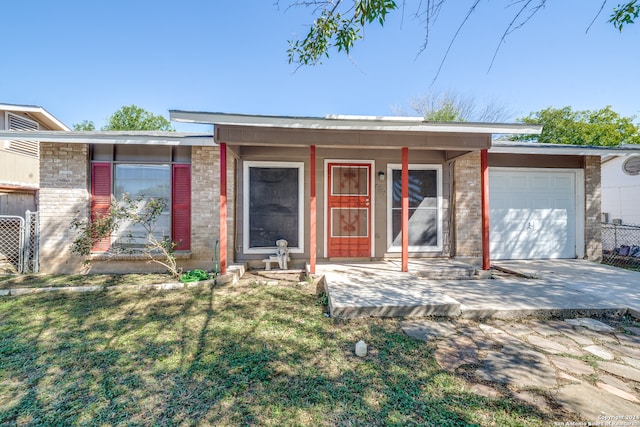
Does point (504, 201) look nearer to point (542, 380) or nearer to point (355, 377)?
point (542, 380)

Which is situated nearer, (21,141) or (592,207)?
(592,207)

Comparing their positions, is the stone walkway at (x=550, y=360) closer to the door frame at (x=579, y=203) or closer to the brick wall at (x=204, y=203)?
the door frame at (x=579, y=203)

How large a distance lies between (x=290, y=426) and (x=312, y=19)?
3909 mm

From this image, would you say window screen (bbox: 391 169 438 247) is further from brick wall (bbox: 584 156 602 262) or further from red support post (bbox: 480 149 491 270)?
brick wall (bbox: 584 156 602 262)

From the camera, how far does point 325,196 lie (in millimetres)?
6035

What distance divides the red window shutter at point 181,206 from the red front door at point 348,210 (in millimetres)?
3026

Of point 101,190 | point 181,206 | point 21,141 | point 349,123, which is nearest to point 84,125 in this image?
point 21,141

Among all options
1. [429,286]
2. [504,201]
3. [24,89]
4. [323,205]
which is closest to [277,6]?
[323,205]

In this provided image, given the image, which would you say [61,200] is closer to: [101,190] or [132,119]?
[101,190]

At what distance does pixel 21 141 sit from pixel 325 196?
11.7m

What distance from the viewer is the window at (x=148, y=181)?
577cm

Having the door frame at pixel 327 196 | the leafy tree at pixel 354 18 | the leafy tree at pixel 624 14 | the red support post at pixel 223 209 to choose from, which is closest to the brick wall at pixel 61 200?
the red support post at pixel 223 209

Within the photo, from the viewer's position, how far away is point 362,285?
13.8 ft

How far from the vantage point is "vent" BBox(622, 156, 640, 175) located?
27.4ft
